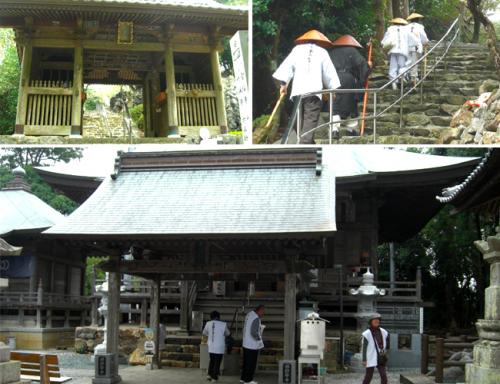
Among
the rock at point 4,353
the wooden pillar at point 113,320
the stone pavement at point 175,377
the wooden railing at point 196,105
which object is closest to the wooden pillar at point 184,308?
the stone pavement at point 175,377

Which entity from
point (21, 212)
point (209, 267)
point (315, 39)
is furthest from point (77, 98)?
point (21, 212)

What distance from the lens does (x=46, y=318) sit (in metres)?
23.1

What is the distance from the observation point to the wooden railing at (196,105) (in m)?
13.2

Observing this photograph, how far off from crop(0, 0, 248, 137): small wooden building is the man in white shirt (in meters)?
3.37

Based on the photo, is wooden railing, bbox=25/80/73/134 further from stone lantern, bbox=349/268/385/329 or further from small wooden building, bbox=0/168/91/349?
small wooden building, bbox=0/168/91/349

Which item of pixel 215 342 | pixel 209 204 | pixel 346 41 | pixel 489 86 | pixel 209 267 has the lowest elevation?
Answer: pixel 215 342

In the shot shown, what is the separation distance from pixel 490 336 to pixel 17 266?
17.9 m

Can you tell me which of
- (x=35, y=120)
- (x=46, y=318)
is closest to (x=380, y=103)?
(x=35, y=120)

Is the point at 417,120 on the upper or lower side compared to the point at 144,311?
upper

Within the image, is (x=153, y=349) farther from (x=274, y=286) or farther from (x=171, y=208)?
Result: (x=274, y=286)

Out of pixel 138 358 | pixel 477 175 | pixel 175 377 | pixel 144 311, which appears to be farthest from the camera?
pixel 144 311

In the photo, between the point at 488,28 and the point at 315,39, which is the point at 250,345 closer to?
the point at 315,39

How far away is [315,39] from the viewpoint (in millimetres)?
10016

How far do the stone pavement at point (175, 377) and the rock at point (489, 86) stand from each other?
5826 millimetres
